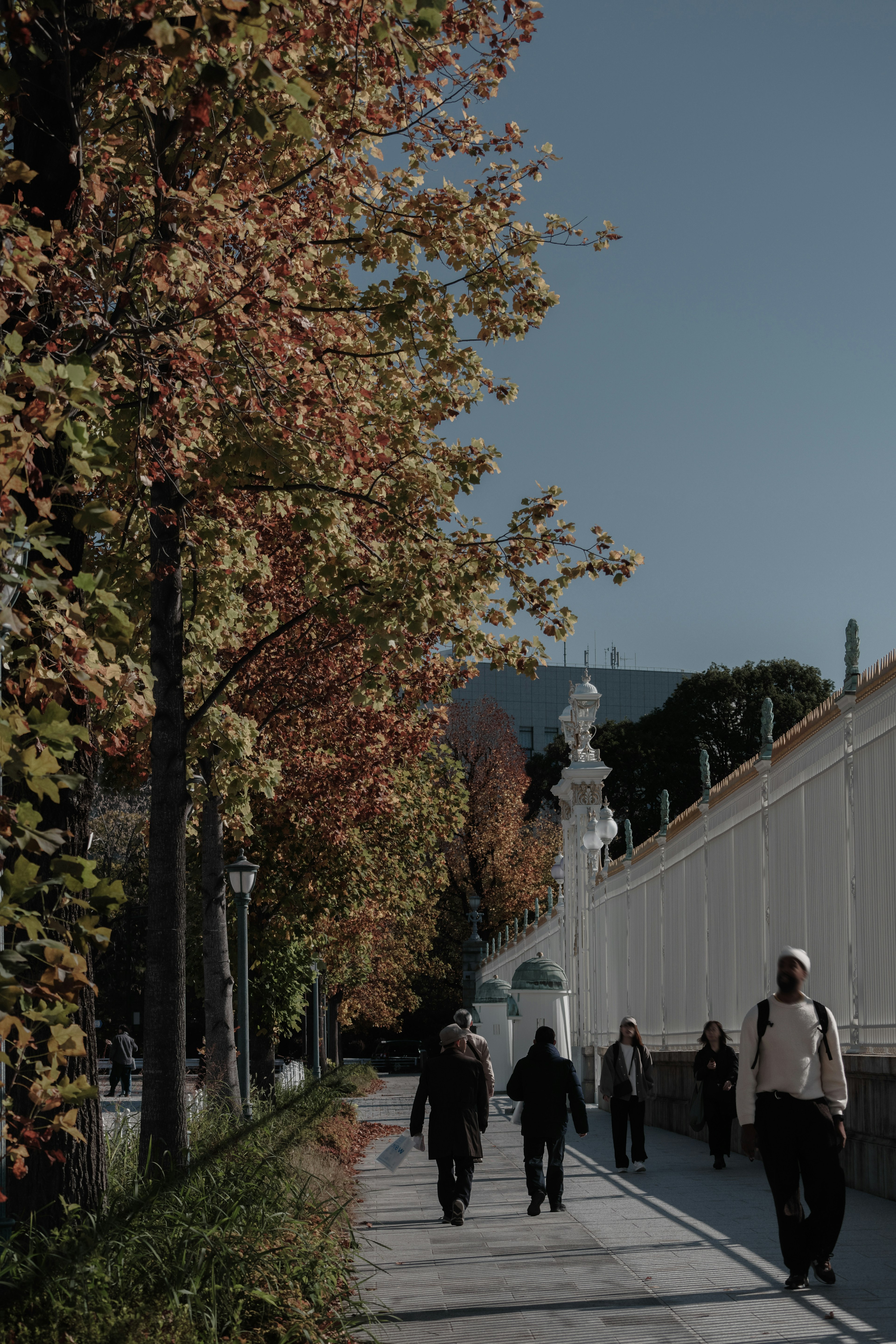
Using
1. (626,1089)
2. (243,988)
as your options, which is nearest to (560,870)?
(243,988)

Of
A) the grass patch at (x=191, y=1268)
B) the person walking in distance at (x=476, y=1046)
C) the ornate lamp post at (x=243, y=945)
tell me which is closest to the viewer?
the grass patch at (x=191, y=1268)

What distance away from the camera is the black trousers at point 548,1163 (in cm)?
1158

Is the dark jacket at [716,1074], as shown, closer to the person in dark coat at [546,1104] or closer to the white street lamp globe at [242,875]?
the person in dark coat at [546,1104]

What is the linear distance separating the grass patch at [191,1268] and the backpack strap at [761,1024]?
2.48m

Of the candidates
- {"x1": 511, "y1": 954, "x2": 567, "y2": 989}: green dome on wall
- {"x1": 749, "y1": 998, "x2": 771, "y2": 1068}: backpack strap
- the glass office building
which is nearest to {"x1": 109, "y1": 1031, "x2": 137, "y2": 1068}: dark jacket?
{"x1": 511, "y1": 954, "x2": 567, "y2": 989}: green dome on wall

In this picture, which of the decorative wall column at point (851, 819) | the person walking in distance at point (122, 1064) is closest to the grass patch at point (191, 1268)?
the decorative wall column at point (851, 819)

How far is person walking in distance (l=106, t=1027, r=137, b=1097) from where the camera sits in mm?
36031

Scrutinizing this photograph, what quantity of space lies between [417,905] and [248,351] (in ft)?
131

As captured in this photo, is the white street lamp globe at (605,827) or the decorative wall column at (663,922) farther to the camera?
the white street lamp globe at (605,827)

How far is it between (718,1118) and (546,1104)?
367 cm

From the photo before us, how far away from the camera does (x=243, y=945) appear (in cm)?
1834

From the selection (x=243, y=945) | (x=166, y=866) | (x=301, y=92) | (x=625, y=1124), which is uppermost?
(x=301, y=92)

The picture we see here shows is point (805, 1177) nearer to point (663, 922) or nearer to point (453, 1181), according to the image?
point (453, 1181)

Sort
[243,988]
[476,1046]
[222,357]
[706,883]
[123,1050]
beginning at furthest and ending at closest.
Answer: [123,1050] → [243,988] → [706,883] → [476,1046] → [222,357]
